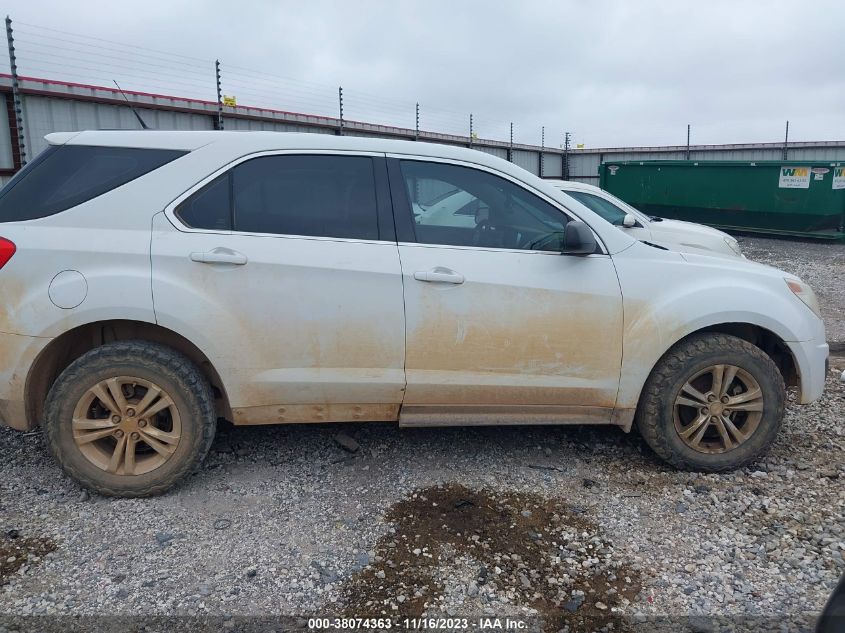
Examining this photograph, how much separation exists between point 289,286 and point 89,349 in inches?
46.8

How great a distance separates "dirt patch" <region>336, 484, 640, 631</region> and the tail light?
219 cm

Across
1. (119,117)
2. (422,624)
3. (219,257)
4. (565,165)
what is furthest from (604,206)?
(565,165)

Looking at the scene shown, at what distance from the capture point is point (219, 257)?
3.28m

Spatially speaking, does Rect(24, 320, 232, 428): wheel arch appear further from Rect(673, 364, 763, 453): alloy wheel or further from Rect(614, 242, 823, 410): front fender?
Rect(673, 364, 763, 453): alloy wheel

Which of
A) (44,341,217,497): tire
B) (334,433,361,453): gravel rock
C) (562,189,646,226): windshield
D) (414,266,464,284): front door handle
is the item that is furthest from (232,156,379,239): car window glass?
(562,189,646,226): windshield

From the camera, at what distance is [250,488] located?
11.8 ft

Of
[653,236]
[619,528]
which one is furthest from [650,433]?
[653,236]

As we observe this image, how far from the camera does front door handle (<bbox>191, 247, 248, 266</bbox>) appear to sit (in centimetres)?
327

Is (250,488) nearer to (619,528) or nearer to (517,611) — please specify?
(517,611)

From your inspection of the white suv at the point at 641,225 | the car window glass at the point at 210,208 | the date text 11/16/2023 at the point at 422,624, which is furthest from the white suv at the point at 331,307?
the white suv at the point at 641,225

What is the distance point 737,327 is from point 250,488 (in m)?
2.89

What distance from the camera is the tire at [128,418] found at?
10.8 ft

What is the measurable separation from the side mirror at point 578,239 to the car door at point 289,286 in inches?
35.2

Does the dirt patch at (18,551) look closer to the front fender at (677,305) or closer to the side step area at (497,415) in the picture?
the side step area at (497,415)
